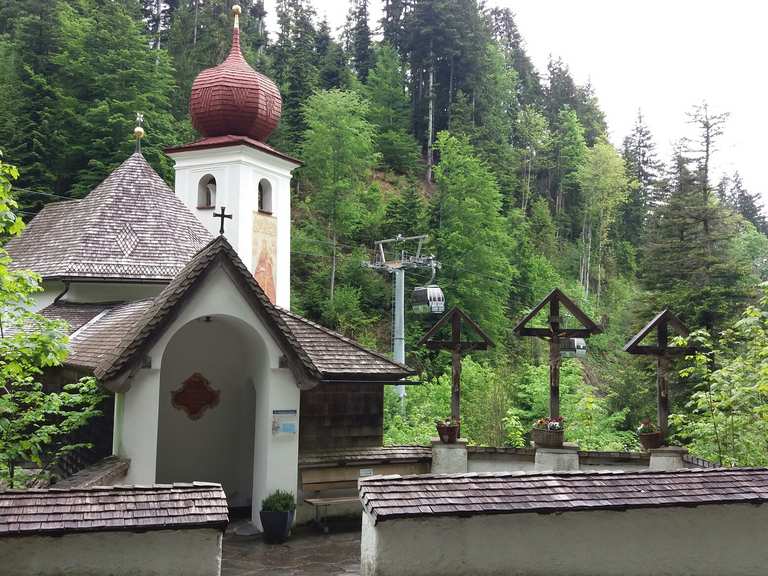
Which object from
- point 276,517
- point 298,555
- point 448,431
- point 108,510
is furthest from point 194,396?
point 108,510

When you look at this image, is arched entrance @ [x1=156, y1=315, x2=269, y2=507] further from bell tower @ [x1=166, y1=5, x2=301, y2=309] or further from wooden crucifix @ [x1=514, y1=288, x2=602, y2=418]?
bell tower @ [x1=166, y1=5, x2=301, y2=309]

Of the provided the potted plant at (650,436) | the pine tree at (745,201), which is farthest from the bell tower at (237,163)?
the pine tree at (745,201)

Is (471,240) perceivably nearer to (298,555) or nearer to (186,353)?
(186,353)

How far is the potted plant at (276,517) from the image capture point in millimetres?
9992

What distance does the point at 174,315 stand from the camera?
9.59 m

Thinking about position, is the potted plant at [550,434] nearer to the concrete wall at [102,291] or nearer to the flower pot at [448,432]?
the flower pot at [448,432]

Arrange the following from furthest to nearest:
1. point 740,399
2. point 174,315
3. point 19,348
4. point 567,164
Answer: point 567,164 < point 740,399 < point 174,315 < point 19,348

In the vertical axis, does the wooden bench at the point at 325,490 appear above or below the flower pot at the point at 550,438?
below

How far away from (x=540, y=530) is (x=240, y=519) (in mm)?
6081

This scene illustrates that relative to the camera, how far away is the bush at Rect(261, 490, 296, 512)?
33.0 ft

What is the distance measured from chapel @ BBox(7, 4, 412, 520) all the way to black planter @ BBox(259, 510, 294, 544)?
34 centimetres

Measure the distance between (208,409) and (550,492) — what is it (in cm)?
684

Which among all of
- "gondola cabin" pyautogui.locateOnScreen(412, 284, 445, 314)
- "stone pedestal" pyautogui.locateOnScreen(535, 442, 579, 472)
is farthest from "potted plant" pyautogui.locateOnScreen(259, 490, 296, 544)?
"gondola cabin" pyautogui.locateOnScreen(412, 284, 445, 314)

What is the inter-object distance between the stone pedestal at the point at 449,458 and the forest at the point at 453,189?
3568 millimetres
